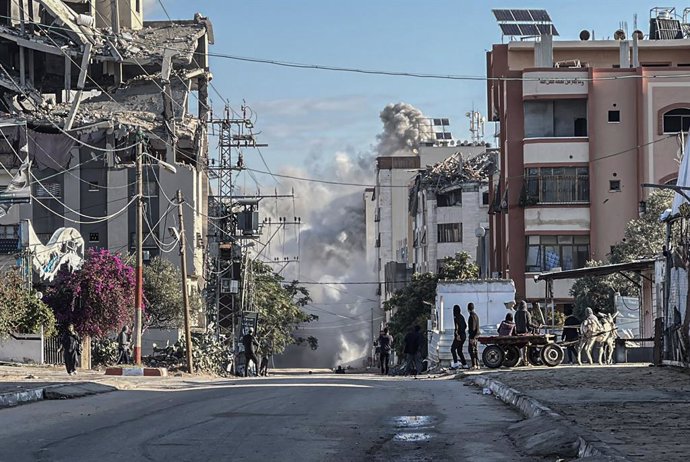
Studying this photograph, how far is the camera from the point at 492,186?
70.9 m

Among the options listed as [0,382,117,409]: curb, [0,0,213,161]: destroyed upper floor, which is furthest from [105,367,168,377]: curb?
[0,0,213,161]: destroyed upper floor

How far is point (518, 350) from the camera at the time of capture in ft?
106

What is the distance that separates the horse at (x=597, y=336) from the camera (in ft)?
110

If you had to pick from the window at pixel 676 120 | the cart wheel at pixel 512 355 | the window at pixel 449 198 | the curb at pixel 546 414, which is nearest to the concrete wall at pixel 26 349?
the cart wheel at pixel 512 355

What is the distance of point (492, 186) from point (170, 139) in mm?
18508

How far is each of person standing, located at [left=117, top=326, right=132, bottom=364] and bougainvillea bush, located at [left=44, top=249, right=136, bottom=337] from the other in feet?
5.77

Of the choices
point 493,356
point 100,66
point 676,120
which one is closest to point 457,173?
point 100,66

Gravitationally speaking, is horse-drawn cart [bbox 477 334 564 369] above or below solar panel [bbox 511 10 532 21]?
below

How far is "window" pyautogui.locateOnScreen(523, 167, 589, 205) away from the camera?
6078 cm

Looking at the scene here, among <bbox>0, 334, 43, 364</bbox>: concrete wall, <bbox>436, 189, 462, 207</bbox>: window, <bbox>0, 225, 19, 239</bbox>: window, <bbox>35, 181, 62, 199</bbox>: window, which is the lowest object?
<bbox>0, 334, 43, 364</bbox>: concrete wall

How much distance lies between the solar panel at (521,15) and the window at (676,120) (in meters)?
10.5

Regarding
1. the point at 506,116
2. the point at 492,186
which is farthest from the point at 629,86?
the point at 492,186

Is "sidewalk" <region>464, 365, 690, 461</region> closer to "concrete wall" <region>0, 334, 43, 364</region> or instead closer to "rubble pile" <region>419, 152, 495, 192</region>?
"concrete wall" <region>0, 334, 43, 364</region>

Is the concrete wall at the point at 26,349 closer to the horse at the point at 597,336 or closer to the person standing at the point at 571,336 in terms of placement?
the person standing at the point at 571,336
